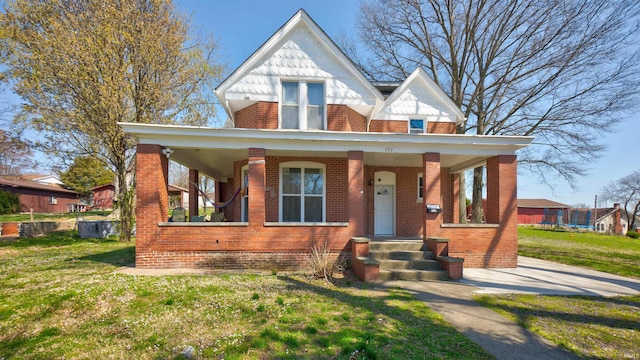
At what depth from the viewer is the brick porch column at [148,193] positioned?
7.74 meters

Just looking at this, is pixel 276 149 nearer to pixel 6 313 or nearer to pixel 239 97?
pixel 239 97

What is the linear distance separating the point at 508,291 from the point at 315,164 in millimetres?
6672

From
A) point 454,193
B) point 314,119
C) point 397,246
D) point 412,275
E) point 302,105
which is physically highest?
point 302,105

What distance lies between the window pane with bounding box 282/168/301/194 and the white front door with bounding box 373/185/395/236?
364cm

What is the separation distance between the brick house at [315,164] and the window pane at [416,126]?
5 cm

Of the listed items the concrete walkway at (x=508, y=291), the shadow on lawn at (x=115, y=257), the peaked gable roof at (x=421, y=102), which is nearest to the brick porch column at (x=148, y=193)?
the shadow on lawn at (x=115, y=257)

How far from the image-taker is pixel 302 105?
1010cm

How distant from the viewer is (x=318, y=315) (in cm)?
480

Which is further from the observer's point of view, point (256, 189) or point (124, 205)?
point (124, 205)

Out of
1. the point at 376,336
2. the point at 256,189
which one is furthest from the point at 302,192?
the point at 376,336

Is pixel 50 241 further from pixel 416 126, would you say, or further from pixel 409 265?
pixel 416 126

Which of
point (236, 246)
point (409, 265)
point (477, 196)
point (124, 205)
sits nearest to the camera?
point (409, 265)

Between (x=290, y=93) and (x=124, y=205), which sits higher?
(x=290, y=93)

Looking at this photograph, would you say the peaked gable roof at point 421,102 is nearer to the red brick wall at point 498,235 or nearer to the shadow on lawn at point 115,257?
the red brick wall at point 498,235
